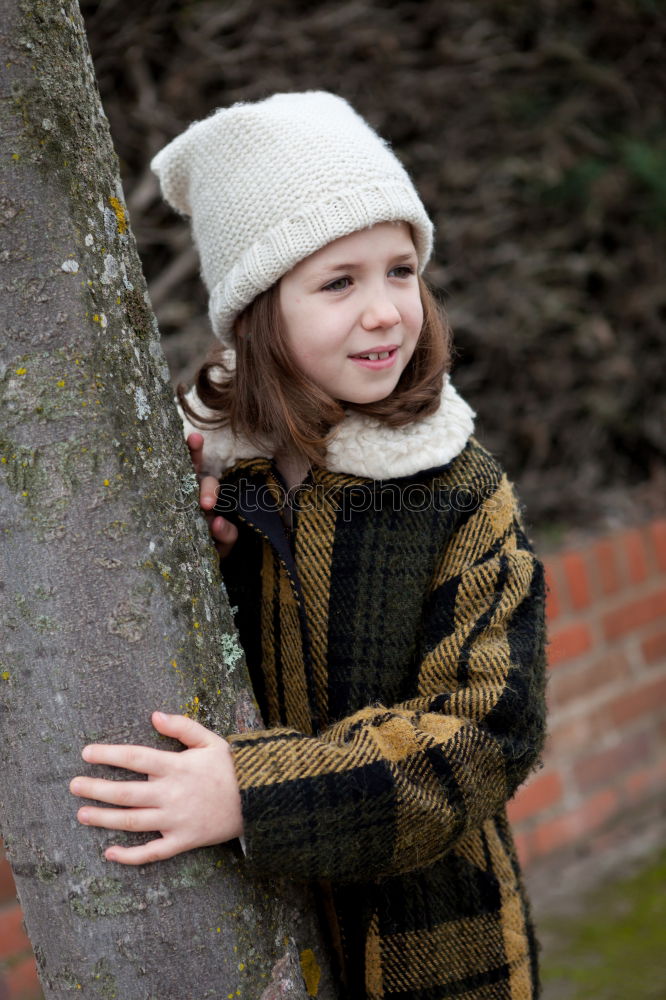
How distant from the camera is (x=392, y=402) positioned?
5.61ft

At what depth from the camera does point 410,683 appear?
1632mm

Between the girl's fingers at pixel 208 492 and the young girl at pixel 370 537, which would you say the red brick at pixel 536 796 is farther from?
the girl's fingers at pixel 208 492

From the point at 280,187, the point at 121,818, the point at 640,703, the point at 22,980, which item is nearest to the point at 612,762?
the point at 640,703

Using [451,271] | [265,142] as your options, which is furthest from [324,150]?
[451,271]

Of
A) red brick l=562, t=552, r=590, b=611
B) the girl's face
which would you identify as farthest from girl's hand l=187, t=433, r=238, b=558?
red brick l=562, t=552, r=590, b=611

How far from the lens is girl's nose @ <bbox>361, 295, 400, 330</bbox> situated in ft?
5.36

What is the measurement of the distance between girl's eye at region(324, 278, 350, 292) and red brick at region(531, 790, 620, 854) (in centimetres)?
228

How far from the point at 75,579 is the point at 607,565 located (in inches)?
106

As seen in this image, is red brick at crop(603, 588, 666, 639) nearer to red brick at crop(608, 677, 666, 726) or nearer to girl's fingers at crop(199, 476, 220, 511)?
red brick at crop(608, 677, 666, 726)

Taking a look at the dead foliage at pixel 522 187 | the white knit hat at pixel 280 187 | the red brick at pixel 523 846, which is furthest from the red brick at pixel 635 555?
the white knit hat at pixel 280 187

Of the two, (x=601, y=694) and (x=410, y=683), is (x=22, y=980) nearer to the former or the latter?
(x=410, y=683)

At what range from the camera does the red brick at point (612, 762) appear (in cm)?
350

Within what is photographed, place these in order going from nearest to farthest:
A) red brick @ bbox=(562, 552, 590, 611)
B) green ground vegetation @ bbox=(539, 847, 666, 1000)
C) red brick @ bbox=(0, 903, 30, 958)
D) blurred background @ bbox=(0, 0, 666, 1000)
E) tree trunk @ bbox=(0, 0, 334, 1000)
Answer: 1. tree trunk @ bbox=(0, 0, 334, 1000)
2. red brick @ bbox=(0, 903, 30, 958)
3. green ground vegetation @ bbox=(539, 847, 666, 1000)
4. blurred background @ bbox=(0, 0, 666, 1000)
5. red brick @ bbox=(562, 552, 590, 611)

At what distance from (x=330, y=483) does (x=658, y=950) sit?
2.06 m
